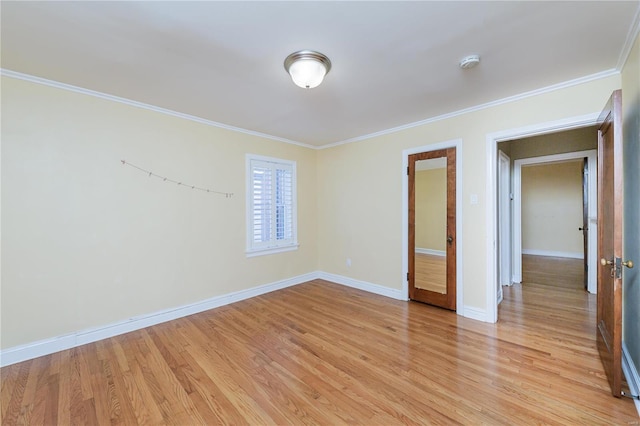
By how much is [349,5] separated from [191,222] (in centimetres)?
301

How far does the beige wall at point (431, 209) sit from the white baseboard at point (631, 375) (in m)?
1.76

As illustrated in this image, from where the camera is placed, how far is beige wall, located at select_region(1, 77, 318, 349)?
2410 mm

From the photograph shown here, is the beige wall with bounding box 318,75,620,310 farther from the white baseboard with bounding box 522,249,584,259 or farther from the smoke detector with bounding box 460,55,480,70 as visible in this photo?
the white baseboard with bounding box 522,249,584,259

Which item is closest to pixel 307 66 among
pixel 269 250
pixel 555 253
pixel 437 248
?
pixel 437 248

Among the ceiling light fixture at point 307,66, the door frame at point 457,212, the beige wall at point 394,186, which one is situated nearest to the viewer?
the ceiling light fixture at point 307,66

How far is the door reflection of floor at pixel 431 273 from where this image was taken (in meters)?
3.56

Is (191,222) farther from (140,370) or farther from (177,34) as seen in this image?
(177,34)

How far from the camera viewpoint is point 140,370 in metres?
2.27

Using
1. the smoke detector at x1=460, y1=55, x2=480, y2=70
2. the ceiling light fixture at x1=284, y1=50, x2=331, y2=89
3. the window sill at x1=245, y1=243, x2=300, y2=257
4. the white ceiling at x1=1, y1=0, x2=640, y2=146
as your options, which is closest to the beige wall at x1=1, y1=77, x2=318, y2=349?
the window sill at x1=245, y1=243, x2=300, y2=257

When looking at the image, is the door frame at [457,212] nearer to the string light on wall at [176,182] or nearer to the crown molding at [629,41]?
the crown molding at [629,41]

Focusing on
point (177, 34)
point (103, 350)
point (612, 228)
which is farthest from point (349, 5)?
point (103, 350)

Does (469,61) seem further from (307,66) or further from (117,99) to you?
(117,99)

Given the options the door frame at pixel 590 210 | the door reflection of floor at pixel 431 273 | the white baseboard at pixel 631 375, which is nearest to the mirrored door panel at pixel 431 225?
the door reflection of floor at pixel 431 273

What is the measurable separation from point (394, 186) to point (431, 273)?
4.47 feet
